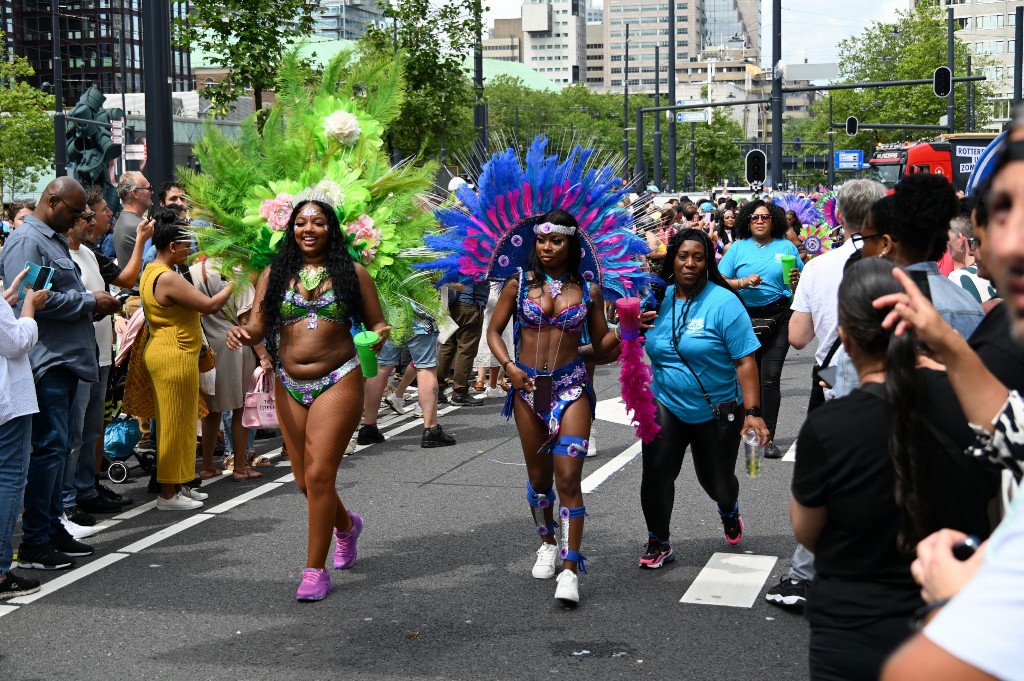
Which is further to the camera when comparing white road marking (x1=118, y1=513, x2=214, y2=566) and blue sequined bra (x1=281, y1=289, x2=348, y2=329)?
white road marking (x1=118, y1=513, x2=214, y2=566)

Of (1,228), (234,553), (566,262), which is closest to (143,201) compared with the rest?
(234,553)

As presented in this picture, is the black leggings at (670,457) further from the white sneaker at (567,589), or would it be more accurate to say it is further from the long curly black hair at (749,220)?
the long curly black hair at (749,220)

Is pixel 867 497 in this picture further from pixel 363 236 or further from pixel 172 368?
pixel 172 368

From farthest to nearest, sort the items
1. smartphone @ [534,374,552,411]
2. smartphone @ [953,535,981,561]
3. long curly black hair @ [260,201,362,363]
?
long curly black hair @ [260,201,362,363], smartphone @ [534,374,552,411], smartphone @ [953,535,981,561]

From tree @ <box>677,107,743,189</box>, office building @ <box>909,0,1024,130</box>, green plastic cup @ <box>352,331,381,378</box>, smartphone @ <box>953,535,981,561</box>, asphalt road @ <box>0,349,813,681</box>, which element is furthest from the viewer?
office building @ <box>909,0,1024,130</box>

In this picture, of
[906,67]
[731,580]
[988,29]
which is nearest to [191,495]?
A: [731,580]

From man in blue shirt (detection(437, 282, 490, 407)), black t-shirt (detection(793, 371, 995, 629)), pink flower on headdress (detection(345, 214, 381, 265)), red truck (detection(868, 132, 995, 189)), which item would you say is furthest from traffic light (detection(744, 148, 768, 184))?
black t-shirt (detection(793, 371, 995, 629))

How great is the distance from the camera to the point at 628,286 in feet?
23.5

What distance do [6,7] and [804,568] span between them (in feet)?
303

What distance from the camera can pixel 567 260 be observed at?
6.89 metres

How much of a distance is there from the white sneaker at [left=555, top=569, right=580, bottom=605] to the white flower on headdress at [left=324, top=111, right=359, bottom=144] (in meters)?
2.79

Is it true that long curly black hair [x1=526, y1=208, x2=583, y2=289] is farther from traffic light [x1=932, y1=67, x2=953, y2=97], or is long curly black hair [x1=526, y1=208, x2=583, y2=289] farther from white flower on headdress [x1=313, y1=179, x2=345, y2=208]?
traffic light [x1=932, y1=67, x2=953, y2=97]

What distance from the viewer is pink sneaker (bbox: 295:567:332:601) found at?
6406 mm

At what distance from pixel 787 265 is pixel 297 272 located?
481 cm
